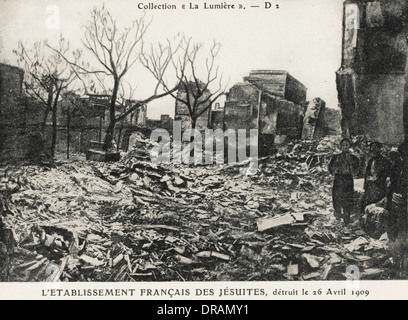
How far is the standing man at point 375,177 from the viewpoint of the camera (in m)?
4.12

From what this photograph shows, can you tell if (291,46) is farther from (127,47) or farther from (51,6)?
(51,6)

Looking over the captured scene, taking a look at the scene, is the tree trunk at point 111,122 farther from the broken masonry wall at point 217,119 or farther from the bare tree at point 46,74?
the broken masonry wall at point 217,119

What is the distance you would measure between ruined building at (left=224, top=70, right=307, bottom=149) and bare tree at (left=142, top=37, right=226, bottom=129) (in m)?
0.24

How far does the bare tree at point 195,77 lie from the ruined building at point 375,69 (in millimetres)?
1485

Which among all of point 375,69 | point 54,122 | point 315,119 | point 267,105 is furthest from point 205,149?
point 375,69

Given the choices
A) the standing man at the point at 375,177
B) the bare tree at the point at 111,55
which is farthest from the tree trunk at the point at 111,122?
the standing man at the point at 375,177

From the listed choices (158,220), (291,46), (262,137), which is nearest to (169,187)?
(158,220)

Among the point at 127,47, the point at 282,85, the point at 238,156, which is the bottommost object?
the point at 238,156

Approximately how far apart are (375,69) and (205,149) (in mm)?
2230

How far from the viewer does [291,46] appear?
Answer: 163 inches

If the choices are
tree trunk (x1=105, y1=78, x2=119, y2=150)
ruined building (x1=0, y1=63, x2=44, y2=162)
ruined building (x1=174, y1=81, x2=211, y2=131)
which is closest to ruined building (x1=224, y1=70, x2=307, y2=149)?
ruined building (x1=174, y1=81, x2=211, y2=131)

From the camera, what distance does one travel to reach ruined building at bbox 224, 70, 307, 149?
163 inches

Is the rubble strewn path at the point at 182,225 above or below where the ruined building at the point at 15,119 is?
below
